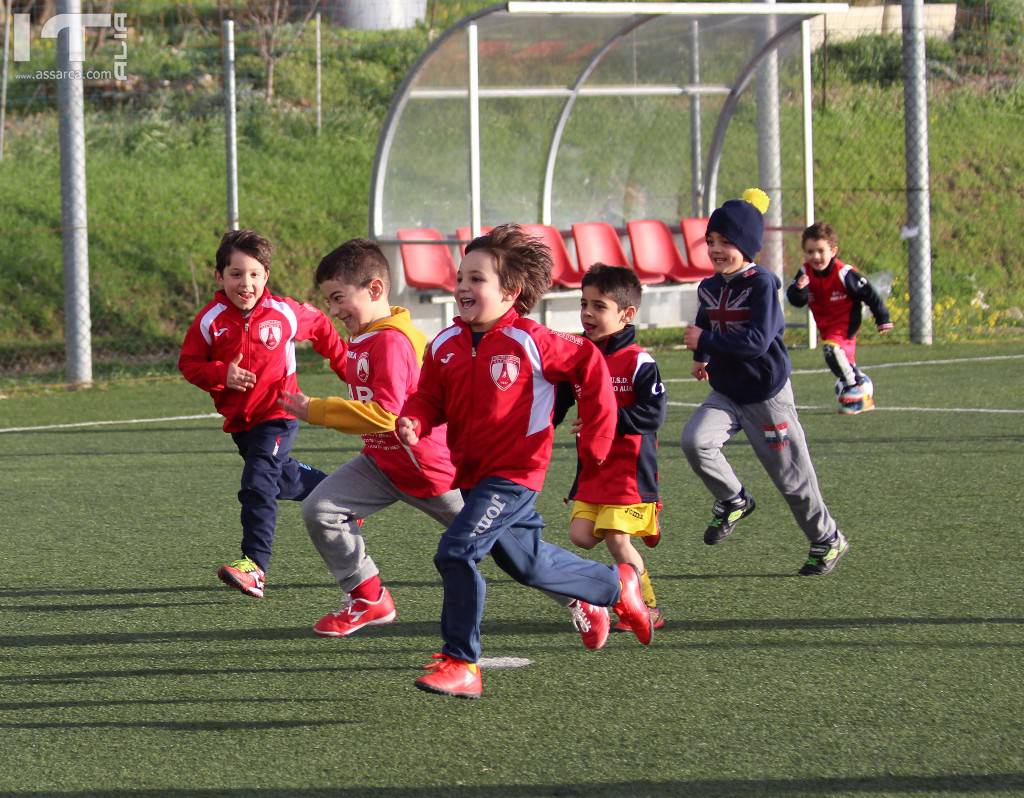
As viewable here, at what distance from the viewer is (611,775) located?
3998 mm

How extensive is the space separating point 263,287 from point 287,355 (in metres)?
0.28

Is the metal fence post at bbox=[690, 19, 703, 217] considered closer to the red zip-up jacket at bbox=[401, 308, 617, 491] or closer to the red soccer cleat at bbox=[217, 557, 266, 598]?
the red soccer cleat at bbox=[217, 557, 266, 598]

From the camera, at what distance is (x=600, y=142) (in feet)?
58.3

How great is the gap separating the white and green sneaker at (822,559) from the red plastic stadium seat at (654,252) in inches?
→ 406

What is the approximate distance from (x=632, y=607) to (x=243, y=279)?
221 cm

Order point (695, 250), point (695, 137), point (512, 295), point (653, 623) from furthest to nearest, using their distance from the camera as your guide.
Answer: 1. point (695, 137)
2. point (695, 250)
3. point (653, 623)
4. point (512, 295)

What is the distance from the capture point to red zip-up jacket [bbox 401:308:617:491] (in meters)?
4.74

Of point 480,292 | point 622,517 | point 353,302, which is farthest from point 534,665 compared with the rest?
point 353,302

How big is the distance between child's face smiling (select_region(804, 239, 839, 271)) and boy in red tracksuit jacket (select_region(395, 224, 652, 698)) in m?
6.89

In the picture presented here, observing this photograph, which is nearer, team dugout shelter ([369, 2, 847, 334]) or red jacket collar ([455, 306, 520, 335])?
red jacket collar ([455, 306, 520, 335])

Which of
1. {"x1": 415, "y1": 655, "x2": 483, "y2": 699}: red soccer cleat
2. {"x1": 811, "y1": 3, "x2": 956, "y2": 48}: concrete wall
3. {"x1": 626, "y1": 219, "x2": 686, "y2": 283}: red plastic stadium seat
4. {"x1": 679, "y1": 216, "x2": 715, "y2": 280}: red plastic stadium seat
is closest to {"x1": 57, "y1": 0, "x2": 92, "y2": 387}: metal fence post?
{"x1": 626, "y1": 219, "x2": 686, "y2": 283}: red plastic stadium seat

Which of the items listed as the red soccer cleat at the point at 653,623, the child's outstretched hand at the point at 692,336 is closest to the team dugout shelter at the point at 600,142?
the child's outstretched hand at the point at 692,336

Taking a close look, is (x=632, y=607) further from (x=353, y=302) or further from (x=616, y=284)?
(x=353, y=302)

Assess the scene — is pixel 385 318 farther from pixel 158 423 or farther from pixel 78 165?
pixel 78 165
